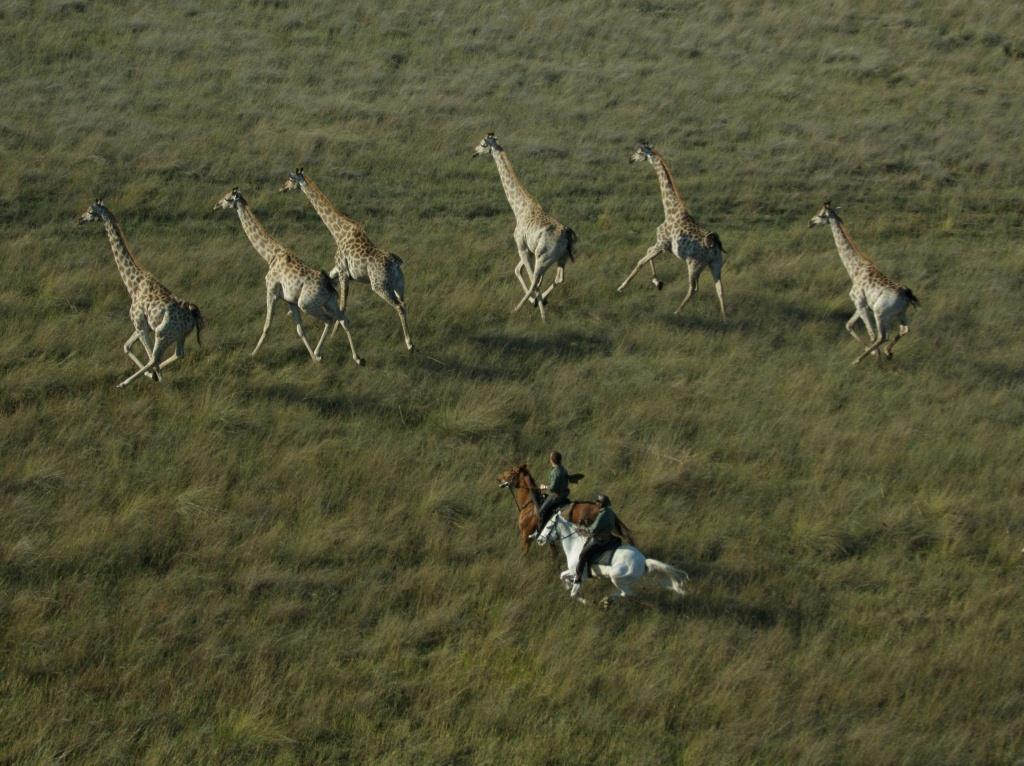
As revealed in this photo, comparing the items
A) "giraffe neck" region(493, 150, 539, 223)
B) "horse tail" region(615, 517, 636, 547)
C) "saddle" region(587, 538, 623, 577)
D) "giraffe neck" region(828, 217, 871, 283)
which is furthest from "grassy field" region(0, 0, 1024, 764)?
"giraffe neck" region(493, 150, 539, 223)

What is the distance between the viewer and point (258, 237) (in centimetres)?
1653

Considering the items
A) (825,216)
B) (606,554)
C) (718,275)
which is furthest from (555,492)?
(825,216)

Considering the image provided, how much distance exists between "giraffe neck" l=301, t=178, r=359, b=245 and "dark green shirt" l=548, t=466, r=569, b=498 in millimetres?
5840

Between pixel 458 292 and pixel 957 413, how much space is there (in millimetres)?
6853

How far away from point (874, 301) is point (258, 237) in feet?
27.0

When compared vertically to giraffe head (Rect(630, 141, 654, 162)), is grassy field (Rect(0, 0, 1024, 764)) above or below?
below

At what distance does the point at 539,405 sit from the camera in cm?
1471

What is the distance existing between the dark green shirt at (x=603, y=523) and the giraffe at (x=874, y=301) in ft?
20.8

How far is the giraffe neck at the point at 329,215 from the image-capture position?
16719 millimetres

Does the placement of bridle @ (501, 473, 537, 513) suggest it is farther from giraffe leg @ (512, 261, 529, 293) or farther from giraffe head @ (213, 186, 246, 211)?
giraffe head @ (213, 186, 246, 211)

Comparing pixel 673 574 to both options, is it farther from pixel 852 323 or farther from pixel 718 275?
pixel 718 275

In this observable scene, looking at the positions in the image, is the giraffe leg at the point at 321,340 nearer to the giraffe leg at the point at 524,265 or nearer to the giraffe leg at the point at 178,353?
the giraffe leg at the point at 178,353

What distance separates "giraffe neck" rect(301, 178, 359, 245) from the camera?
54.9 ft

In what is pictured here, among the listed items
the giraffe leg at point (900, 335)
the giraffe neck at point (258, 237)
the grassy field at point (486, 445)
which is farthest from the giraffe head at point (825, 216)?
the giraffe neck at point (258, 237)
